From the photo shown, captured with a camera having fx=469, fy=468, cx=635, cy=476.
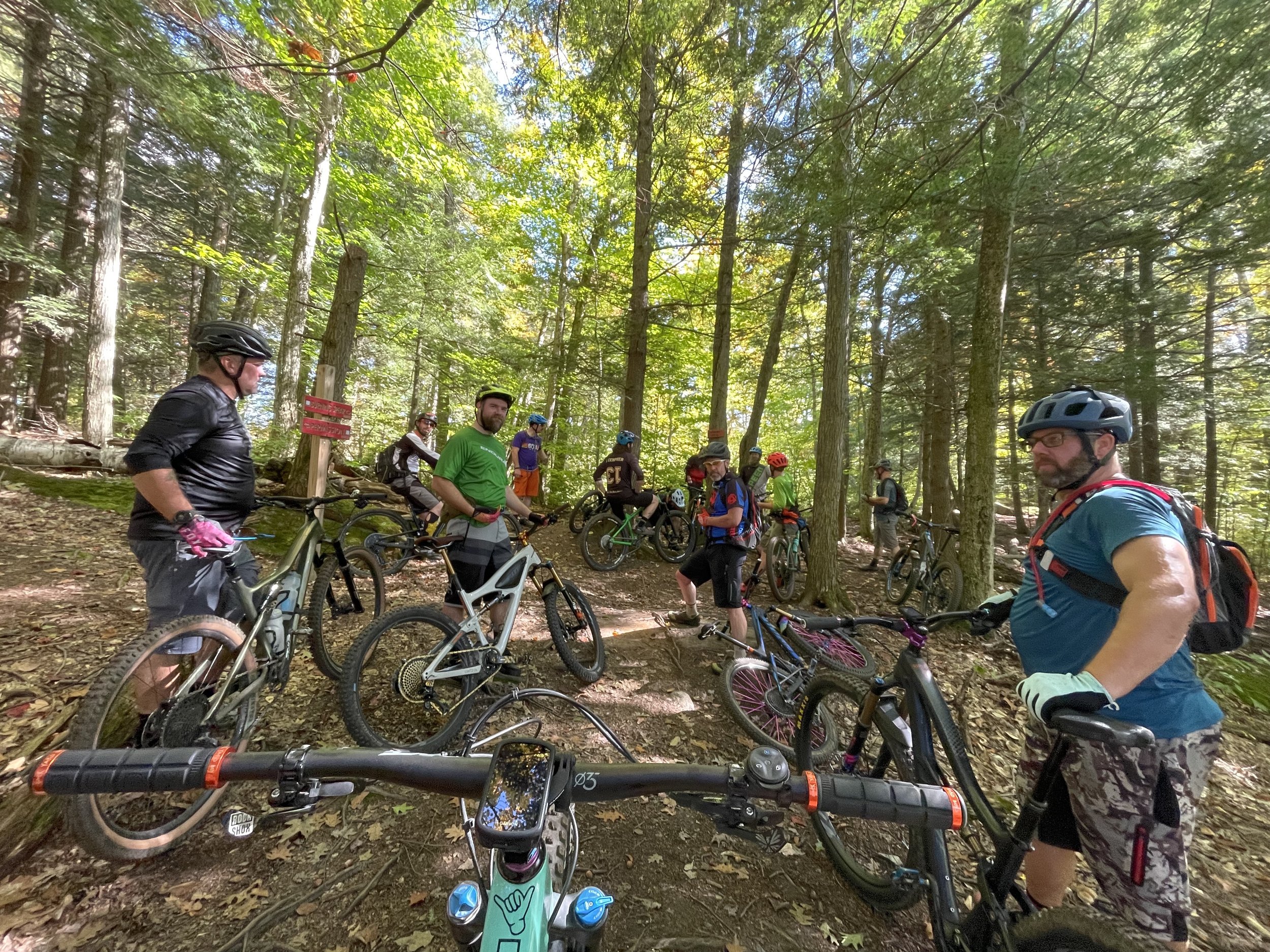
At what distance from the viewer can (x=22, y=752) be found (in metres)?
2.44

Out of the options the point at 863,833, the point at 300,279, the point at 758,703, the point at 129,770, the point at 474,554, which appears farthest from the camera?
the point at 300,279

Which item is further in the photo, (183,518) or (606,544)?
(606,544)

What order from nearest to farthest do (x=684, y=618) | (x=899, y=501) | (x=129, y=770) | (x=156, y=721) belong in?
(x=129, y=770) → (x=156, y=721) → (x=684, y=618) → (x=899, y=501)

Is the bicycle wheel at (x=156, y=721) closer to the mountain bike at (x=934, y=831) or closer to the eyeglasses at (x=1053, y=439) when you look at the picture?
the mountain bike at (x=934, y=831)

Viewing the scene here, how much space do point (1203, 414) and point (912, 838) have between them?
14281 mm

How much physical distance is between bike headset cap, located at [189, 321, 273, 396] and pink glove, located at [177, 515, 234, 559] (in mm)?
901

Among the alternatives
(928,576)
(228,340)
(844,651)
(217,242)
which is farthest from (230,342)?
(217,242)

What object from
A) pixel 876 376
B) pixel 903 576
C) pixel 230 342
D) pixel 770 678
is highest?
pixel 876 376

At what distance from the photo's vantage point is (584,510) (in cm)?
964

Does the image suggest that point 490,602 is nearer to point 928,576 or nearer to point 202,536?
point 202,536

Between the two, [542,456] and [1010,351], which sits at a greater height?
[1010,351]

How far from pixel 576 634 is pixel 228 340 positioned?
3.52 meters

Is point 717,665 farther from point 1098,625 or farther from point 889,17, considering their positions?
point 889,17

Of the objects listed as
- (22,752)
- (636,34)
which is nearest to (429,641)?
(22,752)
